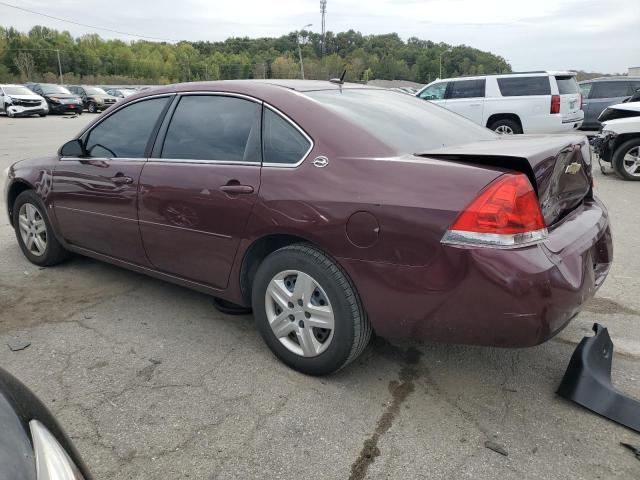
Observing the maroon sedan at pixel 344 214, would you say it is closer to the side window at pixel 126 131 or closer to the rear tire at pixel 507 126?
the side window at pixel 126 131

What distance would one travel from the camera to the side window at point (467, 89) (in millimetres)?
13031

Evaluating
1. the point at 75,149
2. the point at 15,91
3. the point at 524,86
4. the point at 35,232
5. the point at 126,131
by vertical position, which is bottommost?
the point at 35,232

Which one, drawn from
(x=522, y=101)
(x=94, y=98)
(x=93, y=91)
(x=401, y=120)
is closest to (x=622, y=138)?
(x=522, y=101)

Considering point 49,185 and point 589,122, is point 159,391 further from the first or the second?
point 589,122

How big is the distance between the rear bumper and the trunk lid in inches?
6.4

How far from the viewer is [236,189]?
2.97m

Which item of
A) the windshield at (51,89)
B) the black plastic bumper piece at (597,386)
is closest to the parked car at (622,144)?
the black plastic bumper piece at (597,386)

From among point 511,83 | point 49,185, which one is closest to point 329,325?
point 49,185

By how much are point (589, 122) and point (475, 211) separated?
51.1 ft

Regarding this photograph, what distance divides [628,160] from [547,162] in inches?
314

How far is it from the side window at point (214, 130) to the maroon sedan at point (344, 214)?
0.01 meters

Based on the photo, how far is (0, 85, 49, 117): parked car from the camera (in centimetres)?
2558

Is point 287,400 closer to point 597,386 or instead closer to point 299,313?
point 299,313

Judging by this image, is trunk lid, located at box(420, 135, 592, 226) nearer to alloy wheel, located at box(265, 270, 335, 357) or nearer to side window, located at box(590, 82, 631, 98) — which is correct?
alloy wheel, located at box(265, 270, 335, 357)
